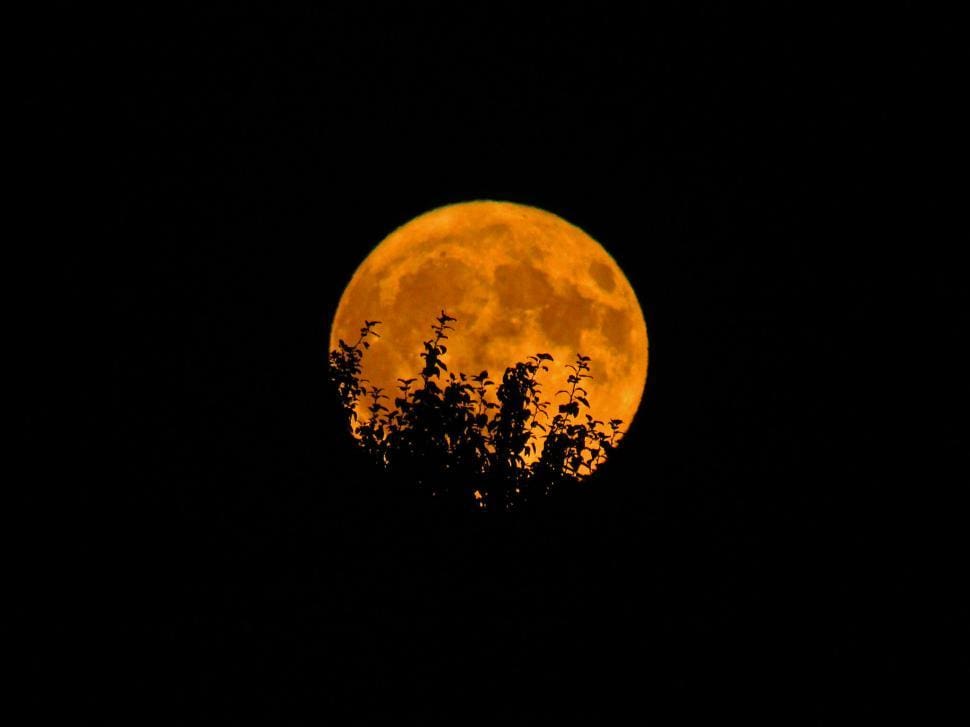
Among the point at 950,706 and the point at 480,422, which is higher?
the point at 480,422

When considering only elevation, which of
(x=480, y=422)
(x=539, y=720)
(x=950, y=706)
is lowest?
(x=539, y=720)

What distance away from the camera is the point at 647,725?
21.6 feet

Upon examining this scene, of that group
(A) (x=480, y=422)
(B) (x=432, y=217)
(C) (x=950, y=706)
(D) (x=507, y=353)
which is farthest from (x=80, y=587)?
(C) (x=950, y=706)

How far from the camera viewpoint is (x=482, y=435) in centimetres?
673

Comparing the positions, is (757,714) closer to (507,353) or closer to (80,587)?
(507,353)

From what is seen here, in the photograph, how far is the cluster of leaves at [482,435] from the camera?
655 centimetres

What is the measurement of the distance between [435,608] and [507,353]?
2.63m

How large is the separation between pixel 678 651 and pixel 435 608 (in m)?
2.20

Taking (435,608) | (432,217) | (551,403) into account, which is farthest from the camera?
(432,217)

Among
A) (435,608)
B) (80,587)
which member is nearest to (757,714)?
(435,608)

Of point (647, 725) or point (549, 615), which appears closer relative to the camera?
point (549, 615)

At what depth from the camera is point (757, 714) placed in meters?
7.07

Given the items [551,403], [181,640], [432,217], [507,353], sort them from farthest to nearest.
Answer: [432,217] → [507,353] → [551,403] → [181,640]

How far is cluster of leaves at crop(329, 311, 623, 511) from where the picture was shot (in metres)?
6.55
